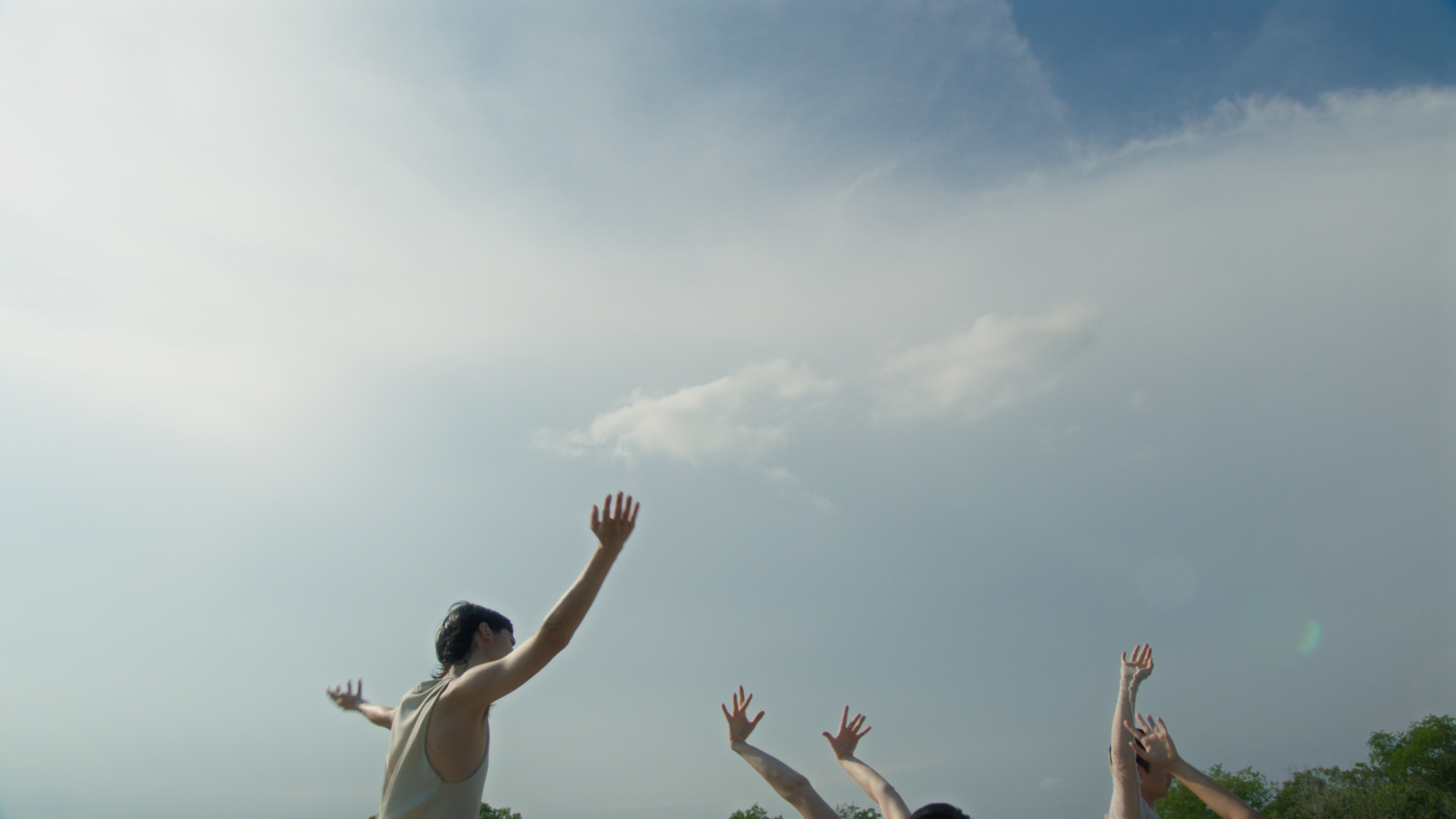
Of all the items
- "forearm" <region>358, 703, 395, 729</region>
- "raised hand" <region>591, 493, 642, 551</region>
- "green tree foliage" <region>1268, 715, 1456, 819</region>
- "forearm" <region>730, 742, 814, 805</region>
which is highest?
"raised hand" <region>591, 493, 642, 551</region>

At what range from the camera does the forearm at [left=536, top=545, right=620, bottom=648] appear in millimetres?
3572

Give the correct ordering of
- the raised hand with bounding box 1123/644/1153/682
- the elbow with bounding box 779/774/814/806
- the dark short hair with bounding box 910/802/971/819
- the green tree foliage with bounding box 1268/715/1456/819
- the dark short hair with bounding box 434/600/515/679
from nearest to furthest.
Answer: the dark short hair with bounding box 910/802/971/819, the dark short hair with bounding box 434/600/515/679, the elbow with bounding box 779/774/814/806, the raised hand with bounding box 1123/644/1153/682, the green tree foliage with bounding box 1268/715/1456/819

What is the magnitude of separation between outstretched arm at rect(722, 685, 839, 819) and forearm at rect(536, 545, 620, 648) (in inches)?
91.6

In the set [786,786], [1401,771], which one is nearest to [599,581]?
[786,786]

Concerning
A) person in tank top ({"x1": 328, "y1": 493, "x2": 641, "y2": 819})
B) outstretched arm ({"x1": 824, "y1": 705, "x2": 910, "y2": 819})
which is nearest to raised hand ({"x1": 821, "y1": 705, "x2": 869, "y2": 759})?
outstretched arm ({"x1": 824, "y1": 705, "x2": 910, "y2": 819})

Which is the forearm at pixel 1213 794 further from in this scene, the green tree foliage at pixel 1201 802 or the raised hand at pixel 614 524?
the green tree foliage at pixel 1201 802

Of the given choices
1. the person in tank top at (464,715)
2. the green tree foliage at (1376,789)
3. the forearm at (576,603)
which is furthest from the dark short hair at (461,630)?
the green tree foliage at (1376,789)

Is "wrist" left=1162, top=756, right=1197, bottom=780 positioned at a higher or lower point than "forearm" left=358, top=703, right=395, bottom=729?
lower

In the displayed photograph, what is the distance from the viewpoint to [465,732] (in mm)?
4059

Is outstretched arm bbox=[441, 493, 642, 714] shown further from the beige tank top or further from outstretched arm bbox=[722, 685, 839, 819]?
outstretched arm bbox=[722, 685, 839, 819]

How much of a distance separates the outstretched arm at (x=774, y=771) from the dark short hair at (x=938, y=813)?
1522 mm

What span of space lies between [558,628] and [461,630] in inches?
65.0

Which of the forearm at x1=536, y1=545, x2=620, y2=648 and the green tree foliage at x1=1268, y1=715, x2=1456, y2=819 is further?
the green tree foliage at x1=1268, y1=715, x2=1456, y2=819

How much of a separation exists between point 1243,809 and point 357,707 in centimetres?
669
